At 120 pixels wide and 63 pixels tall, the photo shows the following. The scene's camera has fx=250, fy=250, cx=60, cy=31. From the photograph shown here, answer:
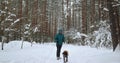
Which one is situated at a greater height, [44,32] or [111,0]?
[111,0]

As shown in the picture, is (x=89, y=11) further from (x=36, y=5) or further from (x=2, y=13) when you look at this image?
(x=2, y=13)

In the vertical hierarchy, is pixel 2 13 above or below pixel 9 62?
above

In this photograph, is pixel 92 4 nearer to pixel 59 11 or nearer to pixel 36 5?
pixel 36 5

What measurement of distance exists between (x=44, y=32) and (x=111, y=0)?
32.1 m

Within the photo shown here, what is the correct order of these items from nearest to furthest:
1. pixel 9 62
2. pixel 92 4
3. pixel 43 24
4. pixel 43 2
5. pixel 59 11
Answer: pixel 9 62 < pixel 92 4 < pixel 43 24 < pixel 43 2 < pixel 59 11

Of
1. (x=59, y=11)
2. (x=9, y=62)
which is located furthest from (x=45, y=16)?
(x=9, y=62)

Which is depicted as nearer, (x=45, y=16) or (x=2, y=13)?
(x=2, y=13)

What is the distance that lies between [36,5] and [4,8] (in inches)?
898

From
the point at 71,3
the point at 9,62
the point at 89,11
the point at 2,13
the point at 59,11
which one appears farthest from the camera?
the point at 59,11

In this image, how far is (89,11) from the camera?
43.2m

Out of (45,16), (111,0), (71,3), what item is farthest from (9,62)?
(71,3)

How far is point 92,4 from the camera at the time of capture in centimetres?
4012

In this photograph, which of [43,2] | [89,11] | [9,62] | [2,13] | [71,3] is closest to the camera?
[9,62]

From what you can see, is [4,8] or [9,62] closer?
[9,62]
